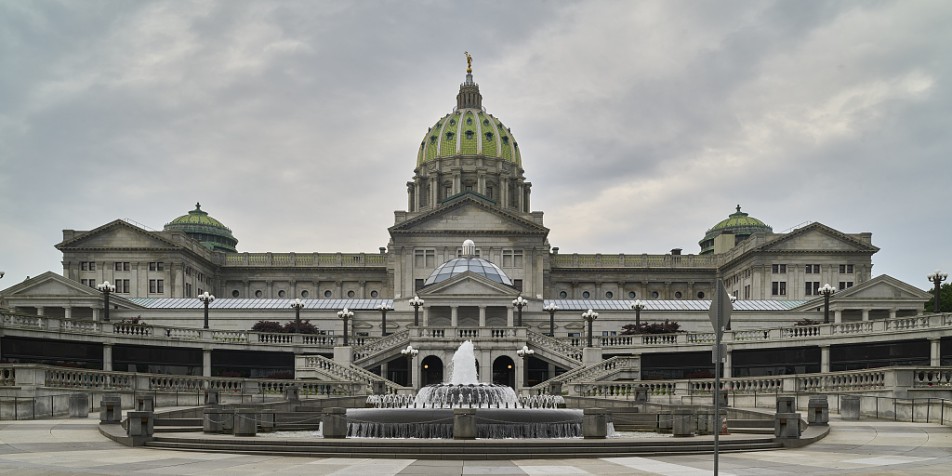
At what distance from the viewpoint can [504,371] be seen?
7844 centimetres

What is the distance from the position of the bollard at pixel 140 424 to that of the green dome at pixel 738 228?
514 feet

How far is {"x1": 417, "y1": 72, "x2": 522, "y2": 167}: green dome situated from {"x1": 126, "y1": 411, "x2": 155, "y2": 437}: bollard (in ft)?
511

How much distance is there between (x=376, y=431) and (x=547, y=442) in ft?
24.9

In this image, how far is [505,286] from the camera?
103312 millimetres

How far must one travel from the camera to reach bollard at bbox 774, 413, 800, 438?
28.7m

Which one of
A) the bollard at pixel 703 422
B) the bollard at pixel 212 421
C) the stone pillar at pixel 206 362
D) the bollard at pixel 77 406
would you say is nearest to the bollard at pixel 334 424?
the bollard at pixel 212 421

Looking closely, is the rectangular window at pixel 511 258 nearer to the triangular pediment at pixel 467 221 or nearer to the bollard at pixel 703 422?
the triangular pediment at pixel 467 221

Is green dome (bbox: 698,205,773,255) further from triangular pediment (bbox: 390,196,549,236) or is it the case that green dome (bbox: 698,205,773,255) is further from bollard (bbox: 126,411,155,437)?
bollard (bbox: 126,411,155,437)

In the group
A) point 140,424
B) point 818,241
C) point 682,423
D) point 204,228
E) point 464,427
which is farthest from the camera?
point 204,228

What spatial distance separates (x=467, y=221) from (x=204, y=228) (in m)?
69.3

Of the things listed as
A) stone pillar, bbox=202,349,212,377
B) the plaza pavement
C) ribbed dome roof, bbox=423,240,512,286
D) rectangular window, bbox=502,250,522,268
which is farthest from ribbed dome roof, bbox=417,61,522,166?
the plaza pavement

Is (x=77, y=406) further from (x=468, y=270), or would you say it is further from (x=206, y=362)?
(x=468, y=270)

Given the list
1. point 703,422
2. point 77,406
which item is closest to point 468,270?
point 77,406

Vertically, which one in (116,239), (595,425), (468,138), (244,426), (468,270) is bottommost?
(244,426)
